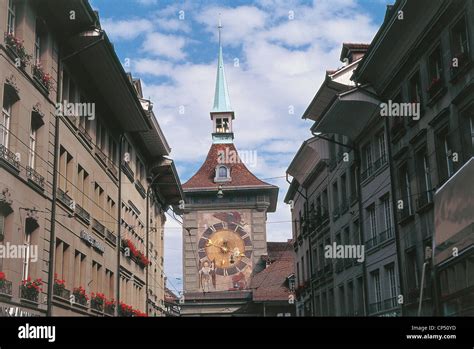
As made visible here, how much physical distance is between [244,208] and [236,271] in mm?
15805

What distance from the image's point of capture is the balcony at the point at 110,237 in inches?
813

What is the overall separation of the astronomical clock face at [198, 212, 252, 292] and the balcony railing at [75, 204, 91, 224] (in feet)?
21.3

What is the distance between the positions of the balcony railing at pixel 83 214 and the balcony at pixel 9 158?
14.6 ft

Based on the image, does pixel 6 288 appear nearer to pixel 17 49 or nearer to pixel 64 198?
pixel 64 198

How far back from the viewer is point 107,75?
18.7m

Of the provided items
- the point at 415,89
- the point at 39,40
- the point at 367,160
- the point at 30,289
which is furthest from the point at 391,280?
the point at 39,40

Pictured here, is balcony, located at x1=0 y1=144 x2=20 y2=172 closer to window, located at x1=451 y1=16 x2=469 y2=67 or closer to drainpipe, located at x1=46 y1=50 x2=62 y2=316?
drainpipe, located at x1=46 y1=50 x2=62 y2=316

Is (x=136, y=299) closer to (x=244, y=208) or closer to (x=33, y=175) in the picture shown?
(x=244, y=208)

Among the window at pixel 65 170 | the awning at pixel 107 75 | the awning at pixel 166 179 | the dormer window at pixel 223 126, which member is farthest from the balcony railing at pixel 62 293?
the awning at pixel 166 179

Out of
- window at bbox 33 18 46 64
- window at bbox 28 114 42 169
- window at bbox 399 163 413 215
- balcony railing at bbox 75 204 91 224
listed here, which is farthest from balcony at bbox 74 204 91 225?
window at bbox 399 163 413 215

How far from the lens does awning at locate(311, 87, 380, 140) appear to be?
1880 centimetres

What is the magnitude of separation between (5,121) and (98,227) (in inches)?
280
